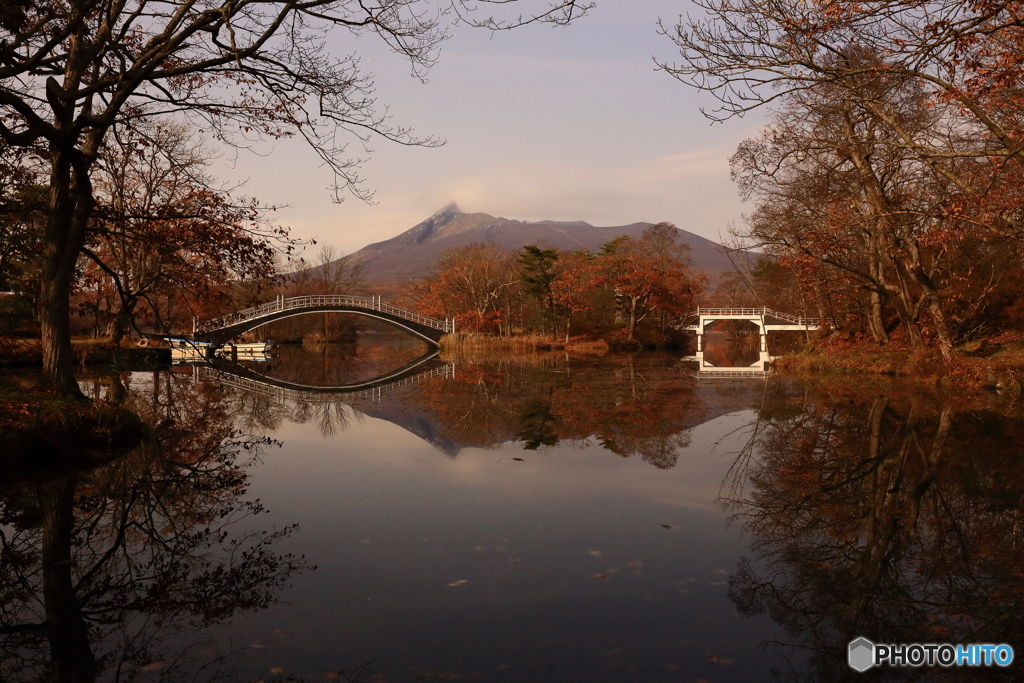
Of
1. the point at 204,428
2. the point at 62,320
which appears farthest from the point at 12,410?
the point at 204,428

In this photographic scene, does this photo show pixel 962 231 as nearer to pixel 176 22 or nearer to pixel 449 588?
pixel 449 588

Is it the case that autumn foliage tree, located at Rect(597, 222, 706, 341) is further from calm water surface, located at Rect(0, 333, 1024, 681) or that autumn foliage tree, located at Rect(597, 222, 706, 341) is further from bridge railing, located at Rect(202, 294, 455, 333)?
calm water surface, located at Rect(0, 333, 1024, 681)

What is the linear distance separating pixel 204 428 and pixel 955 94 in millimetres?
10940

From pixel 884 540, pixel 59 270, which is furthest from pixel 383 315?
pixel 884 540

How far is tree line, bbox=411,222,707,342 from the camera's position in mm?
37594

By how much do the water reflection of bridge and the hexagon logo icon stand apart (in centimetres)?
1204

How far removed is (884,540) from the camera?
4598 millimetres

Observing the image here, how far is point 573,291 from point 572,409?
2674cm

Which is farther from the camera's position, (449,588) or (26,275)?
(26,275)

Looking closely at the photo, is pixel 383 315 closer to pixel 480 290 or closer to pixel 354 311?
pixel 354 311

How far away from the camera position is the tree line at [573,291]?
37.6 m

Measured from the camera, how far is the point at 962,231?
11.1m

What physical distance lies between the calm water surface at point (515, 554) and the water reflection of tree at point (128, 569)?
0.02 m

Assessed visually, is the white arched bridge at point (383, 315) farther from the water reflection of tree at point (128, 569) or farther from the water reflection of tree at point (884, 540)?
the water reflection of tree at point (128, 569)
